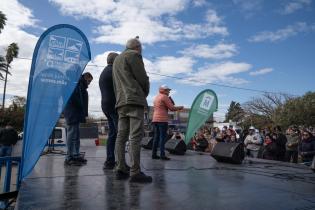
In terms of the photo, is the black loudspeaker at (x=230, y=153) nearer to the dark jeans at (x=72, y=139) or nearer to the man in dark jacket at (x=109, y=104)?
the man in dark jacket at (x=109, y=104)

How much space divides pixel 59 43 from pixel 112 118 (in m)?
1.35

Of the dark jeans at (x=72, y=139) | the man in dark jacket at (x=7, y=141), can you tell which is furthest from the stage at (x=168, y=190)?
the man in dark jacket at (x=7, y=141)

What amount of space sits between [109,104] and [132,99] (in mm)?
1177

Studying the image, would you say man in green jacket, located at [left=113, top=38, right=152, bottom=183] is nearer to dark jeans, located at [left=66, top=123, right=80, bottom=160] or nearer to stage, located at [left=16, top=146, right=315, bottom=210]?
stage, located at [left=16, top=146, right=315, bottom=210]

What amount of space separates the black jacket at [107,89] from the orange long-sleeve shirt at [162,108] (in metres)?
1.58

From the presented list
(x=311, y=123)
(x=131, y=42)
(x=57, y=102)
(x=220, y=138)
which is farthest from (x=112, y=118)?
(x=311, y=123)

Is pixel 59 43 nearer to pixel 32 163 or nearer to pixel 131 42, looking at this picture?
pixel 131 42

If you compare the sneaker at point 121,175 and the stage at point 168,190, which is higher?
the sneaker at point 121,175

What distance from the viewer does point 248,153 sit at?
11.4 meters

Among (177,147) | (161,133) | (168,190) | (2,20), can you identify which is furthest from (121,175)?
(2,20)

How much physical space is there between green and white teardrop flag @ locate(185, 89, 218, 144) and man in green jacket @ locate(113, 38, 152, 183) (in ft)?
18.4

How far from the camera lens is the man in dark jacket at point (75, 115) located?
5445 millimetres

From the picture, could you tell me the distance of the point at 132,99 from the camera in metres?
3.92

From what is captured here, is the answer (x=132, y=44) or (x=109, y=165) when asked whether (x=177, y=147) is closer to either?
(x=109, y=165)
